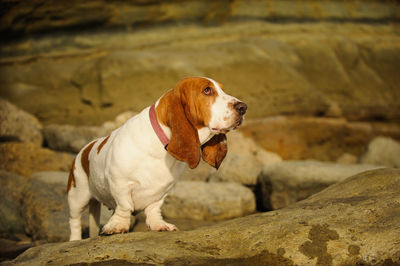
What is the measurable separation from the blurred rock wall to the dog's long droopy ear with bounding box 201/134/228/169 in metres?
7.02

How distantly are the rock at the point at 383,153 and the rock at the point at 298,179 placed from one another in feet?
11.3

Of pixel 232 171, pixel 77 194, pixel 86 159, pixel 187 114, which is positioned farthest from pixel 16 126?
pixel 187 114

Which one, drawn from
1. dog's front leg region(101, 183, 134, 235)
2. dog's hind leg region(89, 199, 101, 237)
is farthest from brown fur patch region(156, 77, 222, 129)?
dog's hind leg region(89, 199, 101, 237)

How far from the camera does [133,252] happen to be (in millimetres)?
2867

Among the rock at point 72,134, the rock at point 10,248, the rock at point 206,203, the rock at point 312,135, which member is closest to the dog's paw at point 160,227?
the rock at point 10,248

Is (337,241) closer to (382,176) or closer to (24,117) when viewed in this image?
(382,176)

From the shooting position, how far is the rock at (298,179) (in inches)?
261

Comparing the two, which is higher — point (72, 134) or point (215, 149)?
point (215, 149)

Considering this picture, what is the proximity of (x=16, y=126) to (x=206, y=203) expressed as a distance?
195 inches

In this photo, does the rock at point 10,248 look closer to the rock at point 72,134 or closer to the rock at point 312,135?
the rock at point 72,134

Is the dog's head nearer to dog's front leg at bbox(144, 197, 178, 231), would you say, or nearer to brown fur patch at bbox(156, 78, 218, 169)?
brown fur patch at bbox(156, 78, 218, 169)

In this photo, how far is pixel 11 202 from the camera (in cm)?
642

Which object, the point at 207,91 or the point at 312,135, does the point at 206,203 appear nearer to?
the point at 207,91

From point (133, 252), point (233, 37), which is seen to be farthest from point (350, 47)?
point (133, 252)
